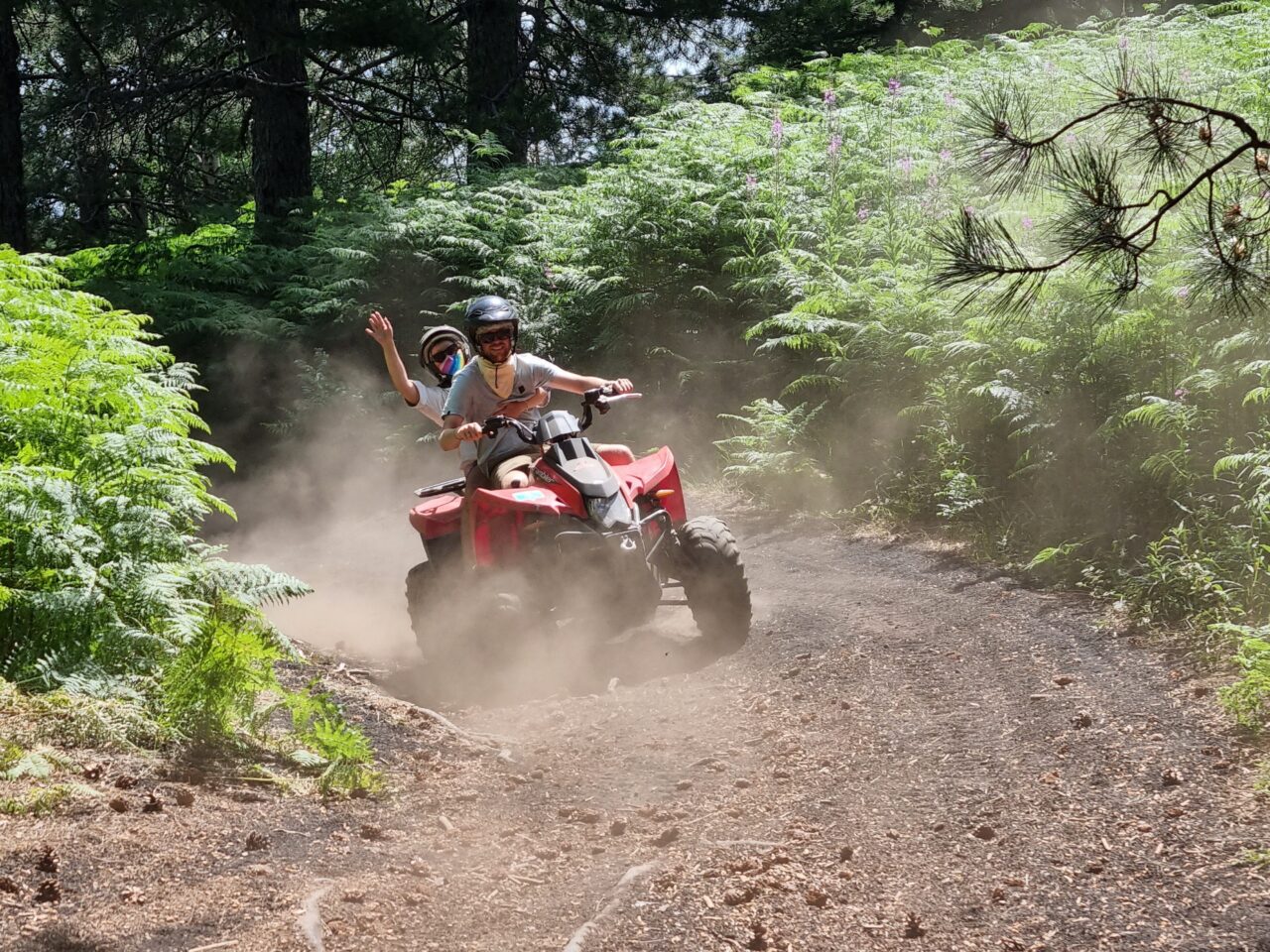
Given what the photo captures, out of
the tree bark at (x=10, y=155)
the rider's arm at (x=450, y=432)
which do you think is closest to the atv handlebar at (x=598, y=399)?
the rider's arm at (x=450, y=432)

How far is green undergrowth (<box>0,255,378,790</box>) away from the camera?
501 cm

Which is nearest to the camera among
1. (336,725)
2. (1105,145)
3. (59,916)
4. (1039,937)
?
(59,916)

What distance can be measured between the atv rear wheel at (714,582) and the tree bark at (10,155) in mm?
15608

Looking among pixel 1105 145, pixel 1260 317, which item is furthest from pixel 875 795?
pixel 1260 317

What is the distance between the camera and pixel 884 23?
23.1 meters

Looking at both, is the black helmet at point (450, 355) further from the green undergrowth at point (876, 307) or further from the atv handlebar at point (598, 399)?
the green undergrowth at point (876, 307)

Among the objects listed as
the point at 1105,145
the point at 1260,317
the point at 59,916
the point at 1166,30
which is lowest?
the point at 59,916

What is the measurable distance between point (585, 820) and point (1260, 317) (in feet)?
20.0

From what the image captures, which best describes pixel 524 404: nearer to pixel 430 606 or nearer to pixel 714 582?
pixel 430 606

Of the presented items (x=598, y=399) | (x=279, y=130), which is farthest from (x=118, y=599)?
(x=279, y=130)

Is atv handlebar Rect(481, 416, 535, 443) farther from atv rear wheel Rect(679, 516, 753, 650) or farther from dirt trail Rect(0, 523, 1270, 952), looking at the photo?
dirt trail Rect(0, 523, 1270, 952)

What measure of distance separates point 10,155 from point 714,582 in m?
16.6

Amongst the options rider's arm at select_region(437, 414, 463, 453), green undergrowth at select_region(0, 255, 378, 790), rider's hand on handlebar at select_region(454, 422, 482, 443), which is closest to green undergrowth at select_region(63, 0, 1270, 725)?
rider's hand on handlebar at select_region(454, 422, 482, 443)

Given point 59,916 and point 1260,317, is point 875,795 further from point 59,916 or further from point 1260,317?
point 1260,317
